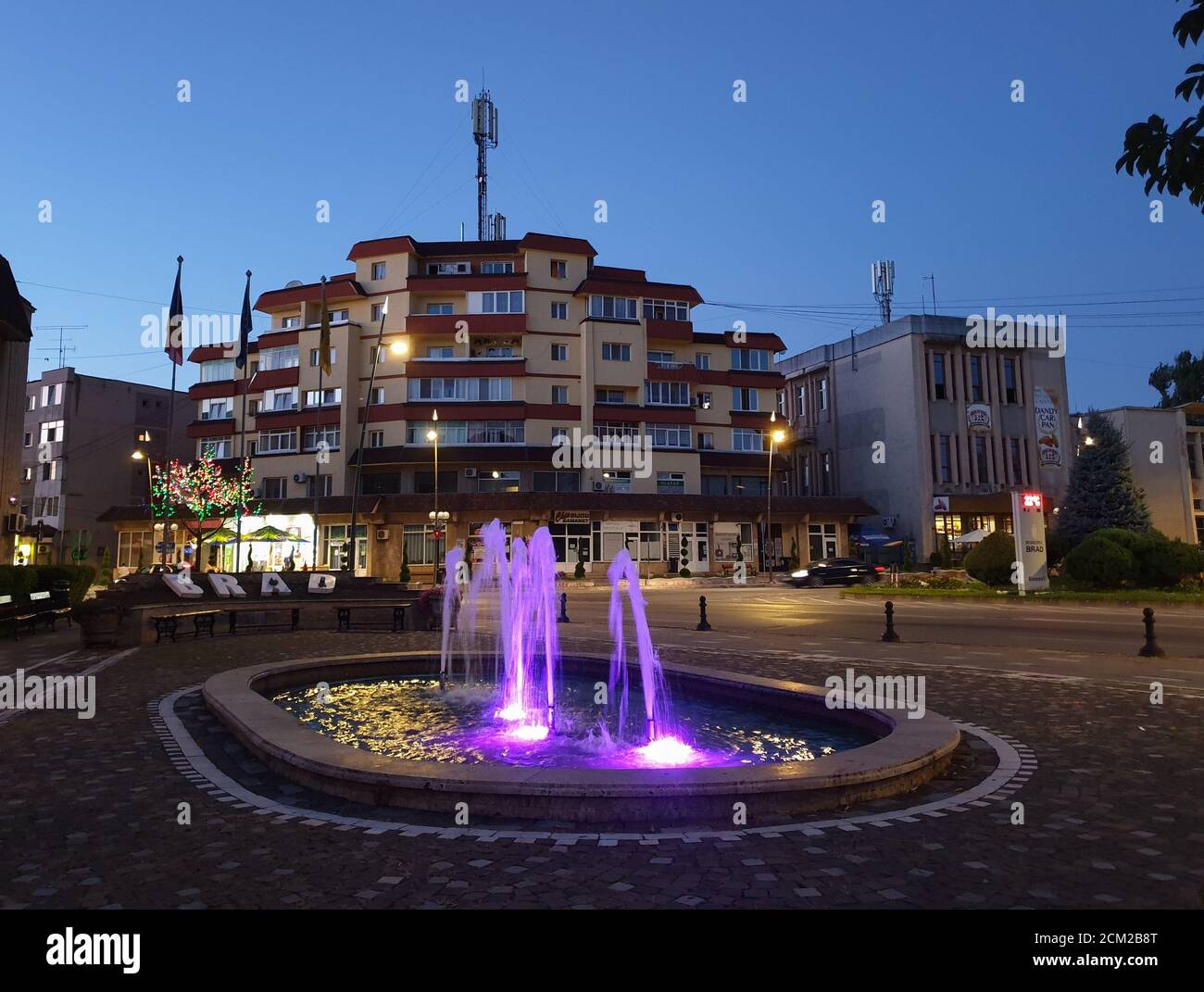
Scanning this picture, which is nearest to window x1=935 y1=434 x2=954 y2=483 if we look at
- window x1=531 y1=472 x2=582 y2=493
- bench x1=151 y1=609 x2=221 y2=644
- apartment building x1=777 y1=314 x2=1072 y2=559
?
apartment building x1=777 y1=314 x2=1072 y2=559

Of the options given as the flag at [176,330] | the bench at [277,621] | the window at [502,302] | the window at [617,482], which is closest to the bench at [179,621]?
the bench at [277,621]

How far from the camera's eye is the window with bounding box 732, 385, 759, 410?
6172 centimetres

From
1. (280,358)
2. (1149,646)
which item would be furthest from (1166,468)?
(280,358)

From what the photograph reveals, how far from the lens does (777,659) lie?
15.8 m

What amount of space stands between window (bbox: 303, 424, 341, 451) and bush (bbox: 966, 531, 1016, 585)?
42167mm

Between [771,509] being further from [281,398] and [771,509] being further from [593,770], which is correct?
[593,770]

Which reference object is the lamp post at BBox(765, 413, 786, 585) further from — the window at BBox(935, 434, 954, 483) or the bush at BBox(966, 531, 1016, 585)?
the bush at BBox(966, 531, 1016, 585)

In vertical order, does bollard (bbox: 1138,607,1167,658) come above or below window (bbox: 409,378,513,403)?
below

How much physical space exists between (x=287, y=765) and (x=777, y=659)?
10.9 meters

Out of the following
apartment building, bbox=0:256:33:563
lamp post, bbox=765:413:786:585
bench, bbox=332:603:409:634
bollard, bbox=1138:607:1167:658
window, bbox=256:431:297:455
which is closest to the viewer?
bollard, bbox=1138:607:1167:658

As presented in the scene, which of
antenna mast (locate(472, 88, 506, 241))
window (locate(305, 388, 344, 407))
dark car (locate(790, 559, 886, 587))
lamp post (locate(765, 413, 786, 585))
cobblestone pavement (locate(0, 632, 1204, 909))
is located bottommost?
dark car (locate(790, 559, 886, 587))

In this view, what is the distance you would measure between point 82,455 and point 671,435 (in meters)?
54.5

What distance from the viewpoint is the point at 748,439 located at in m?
61.8

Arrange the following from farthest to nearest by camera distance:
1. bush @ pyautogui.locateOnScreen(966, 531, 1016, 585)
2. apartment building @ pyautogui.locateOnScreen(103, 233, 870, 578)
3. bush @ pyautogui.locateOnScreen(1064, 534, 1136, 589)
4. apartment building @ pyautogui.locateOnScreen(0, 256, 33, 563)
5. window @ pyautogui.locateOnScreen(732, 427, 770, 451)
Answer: window @ pyautogui.locateOnScreen(732, 427, 770, 451) → apartment building @ pyautogui.locateOnScreen(103, 233, 870, 578) → bush @ pyautogui.locateOnScreen(966, 531, 1016, 585) → bush @ pyautogui.locateOnScreen(1064, 534, 1136, 589) → apartment building @ pyautogui.locateOnScreen(0, 256, 33, 563)
